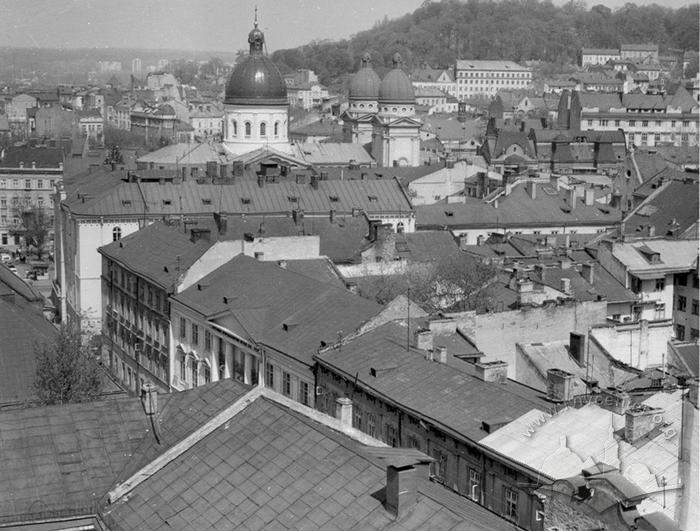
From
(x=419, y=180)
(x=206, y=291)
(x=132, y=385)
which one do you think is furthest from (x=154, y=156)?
(x=206, y=291)

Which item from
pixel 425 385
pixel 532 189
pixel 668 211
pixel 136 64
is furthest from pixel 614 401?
pixel 136 64

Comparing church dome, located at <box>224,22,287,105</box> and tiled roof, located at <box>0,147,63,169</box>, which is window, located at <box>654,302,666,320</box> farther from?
tiled roof, located at <box>0,147,63,169</box>

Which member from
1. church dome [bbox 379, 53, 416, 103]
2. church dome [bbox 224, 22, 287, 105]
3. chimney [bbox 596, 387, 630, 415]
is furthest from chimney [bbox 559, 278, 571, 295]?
church dome [bbox 379, 53, 416, 103]

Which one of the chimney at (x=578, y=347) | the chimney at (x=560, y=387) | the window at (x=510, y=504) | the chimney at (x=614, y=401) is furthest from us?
the chimney at (x=578, y=347)

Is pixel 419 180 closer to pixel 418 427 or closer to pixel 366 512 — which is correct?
pixel 418 427

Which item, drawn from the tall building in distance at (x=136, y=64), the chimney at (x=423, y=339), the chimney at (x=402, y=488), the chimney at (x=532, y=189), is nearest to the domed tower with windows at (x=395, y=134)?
the tall building in distance at (x=136, y=64)

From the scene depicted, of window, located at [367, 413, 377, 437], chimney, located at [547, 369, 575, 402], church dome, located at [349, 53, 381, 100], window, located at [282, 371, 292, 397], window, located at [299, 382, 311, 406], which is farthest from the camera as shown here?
church dome, located at [349, 53, 381, 100]

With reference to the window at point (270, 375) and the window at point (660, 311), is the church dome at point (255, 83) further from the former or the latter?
the window at point (270, 375)
